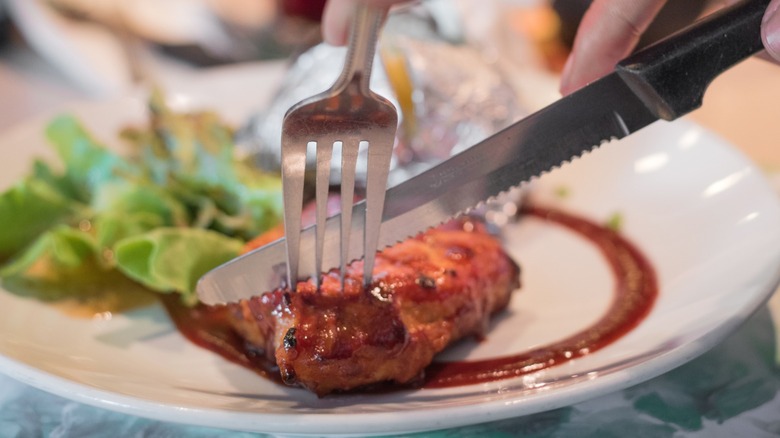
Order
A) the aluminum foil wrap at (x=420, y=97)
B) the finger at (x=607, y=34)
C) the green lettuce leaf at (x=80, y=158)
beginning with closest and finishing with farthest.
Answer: the finger at (x=607, y=34)
the green lettuce leaf at (x=80, y=158)
the aluminum foil wrap at (x=420, y=97)

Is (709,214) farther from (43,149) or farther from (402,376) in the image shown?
(43,149)

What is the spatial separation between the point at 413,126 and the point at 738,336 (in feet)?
4.28

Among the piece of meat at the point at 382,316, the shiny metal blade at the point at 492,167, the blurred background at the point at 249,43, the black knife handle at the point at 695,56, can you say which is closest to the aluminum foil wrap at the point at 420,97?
the blurred background at the point at 249,43

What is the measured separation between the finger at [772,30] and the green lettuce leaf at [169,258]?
1.49 metres

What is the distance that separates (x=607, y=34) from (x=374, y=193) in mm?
703

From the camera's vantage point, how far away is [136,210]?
2336mm

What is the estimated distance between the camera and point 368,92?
4.39 ft

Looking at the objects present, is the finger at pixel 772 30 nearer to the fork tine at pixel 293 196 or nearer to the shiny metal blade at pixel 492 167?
the shiny metal blade at pixel 492 167

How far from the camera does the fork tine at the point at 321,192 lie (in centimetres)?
142

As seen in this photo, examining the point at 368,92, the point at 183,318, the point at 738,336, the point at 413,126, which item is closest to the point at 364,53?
the point at 368,92

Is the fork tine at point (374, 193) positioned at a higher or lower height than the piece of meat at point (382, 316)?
higher

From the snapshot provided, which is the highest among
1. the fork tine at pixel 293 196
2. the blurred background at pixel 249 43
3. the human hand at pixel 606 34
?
the human hand at pixel 606 34

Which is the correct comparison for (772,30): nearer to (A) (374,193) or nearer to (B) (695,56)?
(B) (695,56)

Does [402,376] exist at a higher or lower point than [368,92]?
lower
